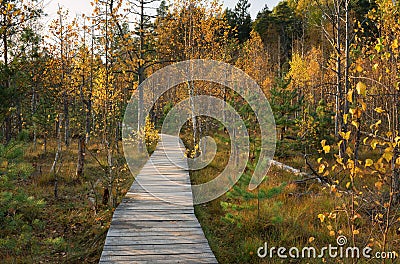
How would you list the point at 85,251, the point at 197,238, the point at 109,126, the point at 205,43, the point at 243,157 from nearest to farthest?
1. the point at 197,238
2. the point at 85,251
3. the point at 109,126
4. the point at 243,157
5. the point at 205,43

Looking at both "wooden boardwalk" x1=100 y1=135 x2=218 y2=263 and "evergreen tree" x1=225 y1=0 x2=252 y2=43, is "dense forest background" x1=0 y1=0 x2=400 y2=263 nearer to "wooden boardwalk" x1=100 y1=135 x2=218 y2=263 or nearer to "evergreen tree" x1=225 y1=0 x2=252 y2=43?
"wooden boardwalk" x1=100 y1=135 x2=218 y2=263

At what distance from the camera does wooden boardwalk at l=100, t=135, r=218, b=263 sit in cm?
369

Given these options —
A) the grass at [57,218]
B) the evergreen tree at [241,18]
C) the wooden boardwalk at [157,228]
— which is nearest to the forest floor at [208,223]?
the grass at [57,218]

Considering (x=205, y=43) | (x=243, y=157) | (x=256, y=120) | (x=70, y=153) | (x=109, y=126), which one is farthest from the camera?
(x=70, y=153)

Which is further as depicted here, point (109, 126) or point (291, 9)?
point (291, 9)

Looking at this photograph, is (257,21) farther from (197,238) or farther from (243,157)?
(197,238)

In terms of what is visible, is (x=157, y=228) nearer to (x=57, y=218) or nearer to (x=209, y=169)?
(x=57, y=218)

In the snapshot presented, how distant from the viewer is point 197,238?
422 centimetres

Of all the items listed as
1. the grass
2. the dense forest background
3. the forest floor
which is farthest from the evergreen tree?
the forest floor

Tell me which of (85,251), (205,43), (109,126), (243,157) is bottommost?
(85,251)

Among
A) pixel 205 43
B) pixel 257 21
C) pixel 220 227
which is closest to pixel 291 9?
pixel 257 21

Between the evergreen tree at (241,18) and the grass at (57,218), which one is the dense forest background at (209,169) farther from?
the evergreen tree at (241,18)

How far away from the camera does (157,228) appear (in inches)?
179

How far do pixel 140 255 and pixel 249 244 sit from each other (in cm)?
142
